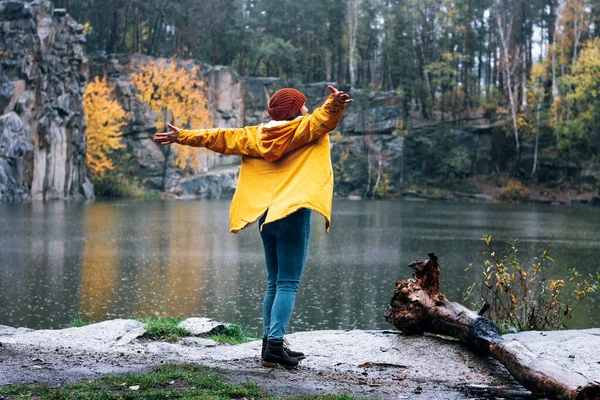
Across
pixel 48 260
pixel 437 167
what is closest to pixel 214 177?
pixel 437 167

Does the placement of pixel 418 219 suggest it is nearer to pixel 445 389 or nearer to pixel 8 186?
pixel 8 186

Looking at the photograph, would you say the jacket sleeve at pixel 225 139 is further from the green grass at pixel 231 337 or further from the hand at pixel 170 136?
the green grass at pixel 231 337

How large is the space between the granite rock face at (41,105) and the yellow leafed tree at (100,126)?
206 centimetres

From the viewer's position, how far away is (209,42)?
223 feet

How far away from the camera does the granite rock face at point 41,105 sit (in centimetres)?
4197

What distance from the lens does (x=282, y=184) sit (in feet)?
19.8

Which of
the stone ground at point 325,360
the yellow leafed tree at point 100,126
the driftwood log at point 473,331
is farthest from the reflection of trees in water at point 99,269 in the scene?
the yellow leafed tree at point 100,126

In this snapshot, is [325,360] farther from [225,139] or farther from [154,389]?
[154,389]

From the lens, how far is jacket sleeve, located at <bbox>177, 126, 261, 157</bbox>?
630 cm

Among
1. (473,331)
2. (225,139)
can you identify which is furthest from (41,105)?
(473,331)

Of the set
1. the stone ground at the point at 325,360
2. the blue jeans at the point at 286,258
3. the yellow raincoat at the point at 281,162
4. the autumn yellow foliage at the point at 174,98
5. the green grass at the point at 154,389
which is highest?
the autumn yellow foliage at the point at 174,98

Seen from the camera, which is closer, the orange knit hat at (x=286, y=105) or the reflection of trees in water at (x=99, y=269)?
the orange knit hat at (x=286, y=105)

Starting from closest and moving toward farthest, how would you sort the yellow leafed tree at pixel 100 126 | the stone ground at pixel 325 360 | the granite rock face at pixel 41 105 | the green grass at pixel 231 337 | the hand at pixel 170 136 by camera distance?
the stone ground at pixel 325 360 < the hand at pixel 170 136 < the green grass at pixel 231 337 < the granite rock face at pixel 41 105 < the yellow leafed tree at pixel 100 126

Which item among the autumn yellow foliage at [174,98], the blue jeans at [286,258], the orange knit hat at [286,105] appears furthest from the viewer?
the autumn yellow foliage at [174,98]
